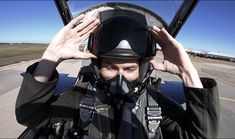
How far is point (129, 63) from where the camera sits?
1.91 m

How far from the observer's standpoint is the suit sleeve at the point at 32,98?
169 cm

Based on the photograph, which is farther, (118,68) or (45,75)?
(118,68)

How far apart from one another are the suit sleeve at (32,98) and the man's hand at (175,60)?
0.83 metres

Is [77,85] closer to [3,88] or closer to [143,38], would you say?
[143,38]

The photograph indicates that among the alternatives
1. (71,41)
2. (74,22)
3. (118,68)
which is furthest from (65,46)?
(118,68)

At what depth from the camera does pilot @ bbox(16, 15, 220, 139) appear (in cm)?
177

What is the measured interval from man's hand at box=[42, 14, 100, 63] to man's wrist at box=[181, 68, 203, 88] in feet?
2.30

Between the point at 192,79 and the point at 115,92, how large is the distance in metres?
0.56

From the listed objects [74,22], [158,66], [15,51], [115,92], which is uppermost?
[74,22]

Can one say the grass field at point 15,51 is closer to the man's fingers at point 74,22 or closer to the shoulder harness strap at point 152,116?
the man's fingers at point 74,22

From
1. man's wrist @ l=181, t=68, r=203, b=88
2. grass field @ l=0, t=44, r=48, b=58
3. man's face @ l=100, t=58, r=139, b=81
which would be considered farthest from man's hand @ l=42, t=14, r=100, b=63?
grass field @ l=0, t=44, r=48, b=58

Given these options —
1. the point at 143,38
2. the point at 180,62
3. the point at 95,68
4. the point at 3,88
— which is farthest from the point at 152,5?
the point at 3,88

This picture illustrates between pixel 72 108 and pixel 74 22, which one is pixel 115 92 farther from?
pixel 74 22

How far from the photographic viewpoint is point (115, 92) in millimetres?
1848
